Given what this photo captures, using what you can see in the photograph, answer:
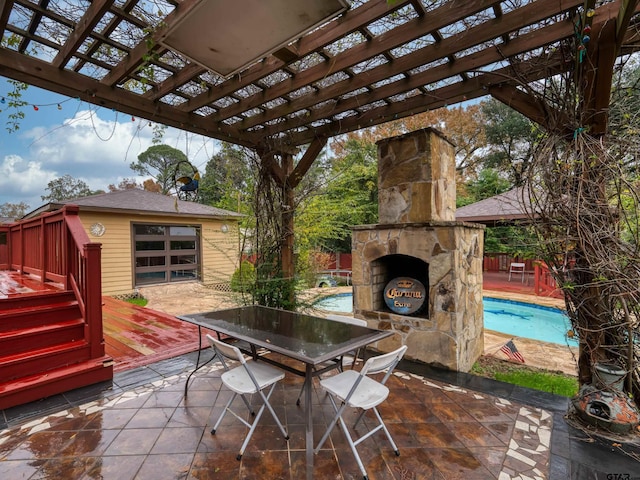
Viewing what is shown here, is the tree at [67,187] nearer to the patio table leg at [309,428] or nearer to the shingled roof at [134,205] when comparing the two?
the shingled roof at [134,205]

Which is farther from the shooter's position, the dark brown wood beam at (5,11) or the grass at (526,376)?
the grass at (526,376)

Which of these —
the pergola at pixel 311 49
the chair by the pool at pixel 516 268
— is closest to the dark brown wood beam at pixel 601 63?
the pergola at pixel 311 49

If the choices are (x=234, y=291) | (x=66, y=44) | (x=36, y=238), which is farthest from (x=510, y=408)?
(x=36, y=238)

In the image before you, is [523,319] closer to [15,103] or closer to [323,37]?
[323,37]

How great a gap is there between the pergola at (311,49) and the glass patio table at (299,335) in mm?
2000

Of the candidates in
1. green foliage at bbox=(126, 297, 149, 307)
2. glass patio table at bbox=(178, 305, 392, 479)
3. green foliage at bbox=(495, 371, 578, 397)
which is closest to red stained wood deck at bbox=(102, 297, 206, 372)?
glass patio table at bbox=(178, 305, 392, 479)

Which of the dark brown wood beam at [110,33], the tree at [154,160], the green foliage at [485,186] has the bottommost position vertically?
the dark brown wood beam at [110,33]

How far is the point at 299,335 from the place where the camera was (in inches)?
90.6

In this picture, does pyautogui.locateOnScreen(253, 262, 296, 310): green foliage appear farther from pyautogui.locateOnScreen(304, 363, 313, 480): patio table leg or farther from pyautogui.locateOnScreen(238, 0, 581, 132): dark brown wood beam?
pyautogui.locateOnScreen(304, 363, 313, 480): patio table leg

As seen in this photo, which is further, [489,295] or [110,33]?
[489,295]

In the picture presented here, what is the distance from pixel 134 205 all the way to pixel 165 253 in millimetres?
1760

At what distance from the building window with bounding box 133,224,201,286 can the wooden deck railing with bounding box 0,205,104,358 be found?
12.9ft

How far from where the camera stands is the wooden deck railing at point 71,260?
10.3 feet

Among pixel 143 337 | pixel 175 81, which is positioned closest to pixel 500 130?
pixel 175 81
